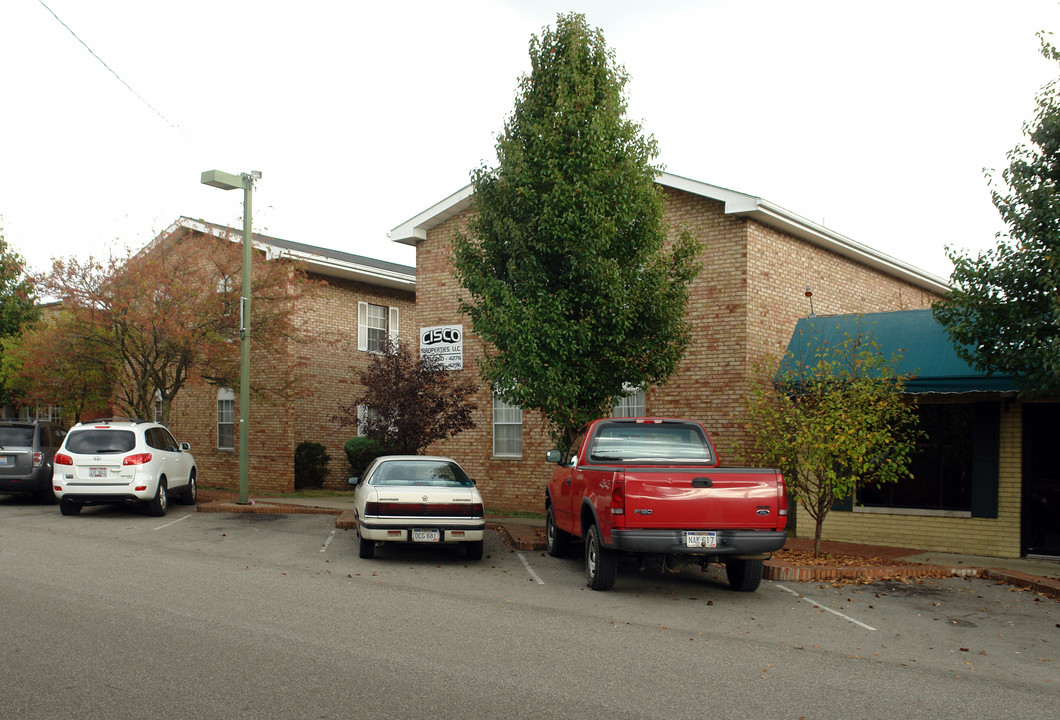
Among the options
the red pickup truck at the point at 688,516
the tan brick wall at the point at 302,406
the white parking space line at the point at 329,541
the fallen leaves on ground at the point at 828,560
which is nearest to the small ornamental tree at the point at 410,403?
the white parking space line at the point at 329,541

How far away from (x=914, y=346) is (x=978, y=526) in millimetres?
2907

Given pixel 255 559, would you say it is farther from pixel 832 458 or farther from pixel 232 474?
pixel 232 474

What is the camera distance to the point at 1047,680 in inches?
264

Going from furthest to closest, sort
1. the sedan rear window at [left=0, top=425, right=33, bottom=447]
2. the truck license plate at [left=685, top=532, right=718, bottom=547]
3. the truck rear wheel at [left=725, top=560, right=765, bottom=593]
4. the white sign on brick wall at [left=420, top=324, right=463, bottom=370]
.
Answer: the white sign on brick wall at [left=420, top=324, right=463, bottom=370]
the sedan rear window at [left=0, top=425, right=33, bottom=447]
the truck rear wheel at [left=725, top=560, right=765, bottom=593]
the truck license plate at [left=685, top=532, right=718, bottom=547]

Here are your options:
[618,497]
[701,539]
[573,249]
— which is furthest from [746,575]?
[573,249]

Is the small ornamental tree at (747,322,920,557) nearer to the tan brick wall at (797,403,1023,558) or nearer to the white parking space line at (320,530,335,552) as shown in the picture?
the tan brick wall at (797,403,1023,558)

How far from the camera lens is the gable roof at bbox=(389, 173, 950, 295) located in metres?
16.5

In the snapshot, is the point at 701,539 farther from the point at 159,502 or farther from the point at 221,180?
the point at 221,180

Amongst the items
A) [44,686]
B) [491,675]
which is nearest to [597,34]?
[491,675]

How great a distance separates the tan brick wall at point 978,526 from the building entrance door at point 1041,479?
13 cm

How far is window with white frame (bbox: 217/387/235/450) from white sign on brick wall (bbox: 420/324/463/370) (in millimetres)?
7837

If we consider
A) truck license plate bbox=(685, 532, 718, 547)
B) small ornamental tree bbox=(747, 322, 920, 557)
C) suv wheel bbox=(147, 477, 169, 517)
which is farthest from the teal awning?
suv wheel bbox=(147, 477, 169, 517)

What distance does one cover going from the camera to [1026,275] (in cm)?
1113

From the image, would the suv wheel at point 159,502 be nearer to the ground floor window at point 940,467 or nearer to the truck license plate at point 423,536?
the truck license plate at point 423,536
